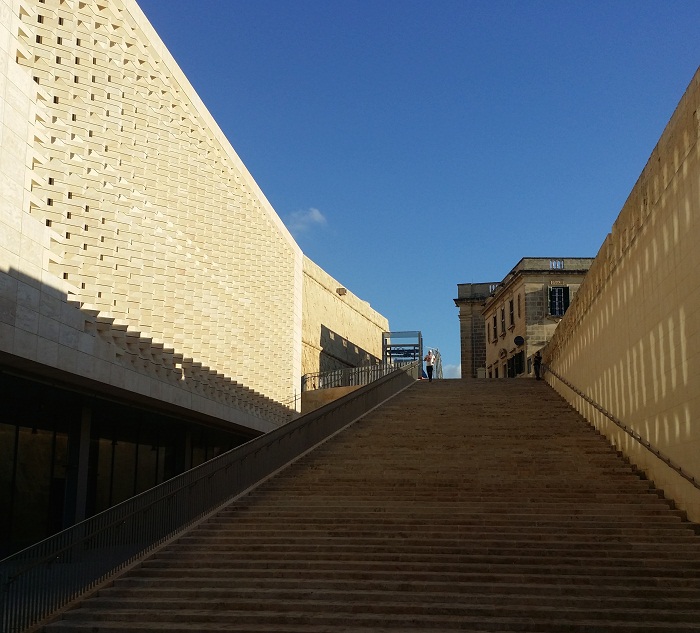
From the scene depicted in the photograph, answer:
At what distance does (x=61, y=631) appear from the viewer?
8844mm

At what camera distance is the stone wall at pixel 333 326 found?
42625 millimetres

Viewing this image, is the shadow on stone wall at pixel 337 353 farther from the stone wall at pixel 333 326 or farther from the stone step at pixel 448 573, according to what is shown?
the stone step at pixel 448 573

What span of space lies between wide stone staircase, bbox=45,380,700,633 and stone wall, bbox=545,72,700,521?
2.76 feet

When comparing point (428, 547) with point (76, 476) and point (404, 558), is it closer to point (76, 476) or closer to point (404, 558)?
point (404, 558)

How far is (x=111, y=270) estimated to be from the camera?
16281mm

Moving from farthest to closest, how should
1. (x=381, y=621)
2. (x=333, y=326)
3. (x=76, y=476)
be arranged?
(x=333, y=326) → (x=76, y=476) → (x=381, y=621)

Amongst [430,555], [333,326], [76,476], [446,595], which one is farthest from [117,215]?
[333,326]

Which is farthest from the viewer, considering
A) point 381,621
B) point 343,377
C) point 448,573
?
point 343,377

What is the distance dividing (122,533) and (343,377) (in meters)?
32.5

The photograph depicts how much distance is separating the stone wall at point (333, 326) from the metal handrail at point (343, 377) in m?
0.51

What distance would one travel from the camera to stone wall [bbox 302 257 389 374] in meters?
42.6

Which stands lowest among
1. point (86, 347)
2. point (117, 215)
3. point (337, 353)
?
point (86, 347)

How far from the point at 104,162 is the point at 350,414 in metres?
8.12

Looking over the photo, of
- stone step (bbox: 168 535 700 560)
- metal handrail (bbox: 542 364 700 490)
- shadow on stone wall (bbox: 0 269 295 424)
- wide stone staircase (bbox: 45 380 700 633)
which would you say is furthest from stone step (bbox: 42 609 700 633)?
shadow on stone wall (bbox: 0 269 295 424)
